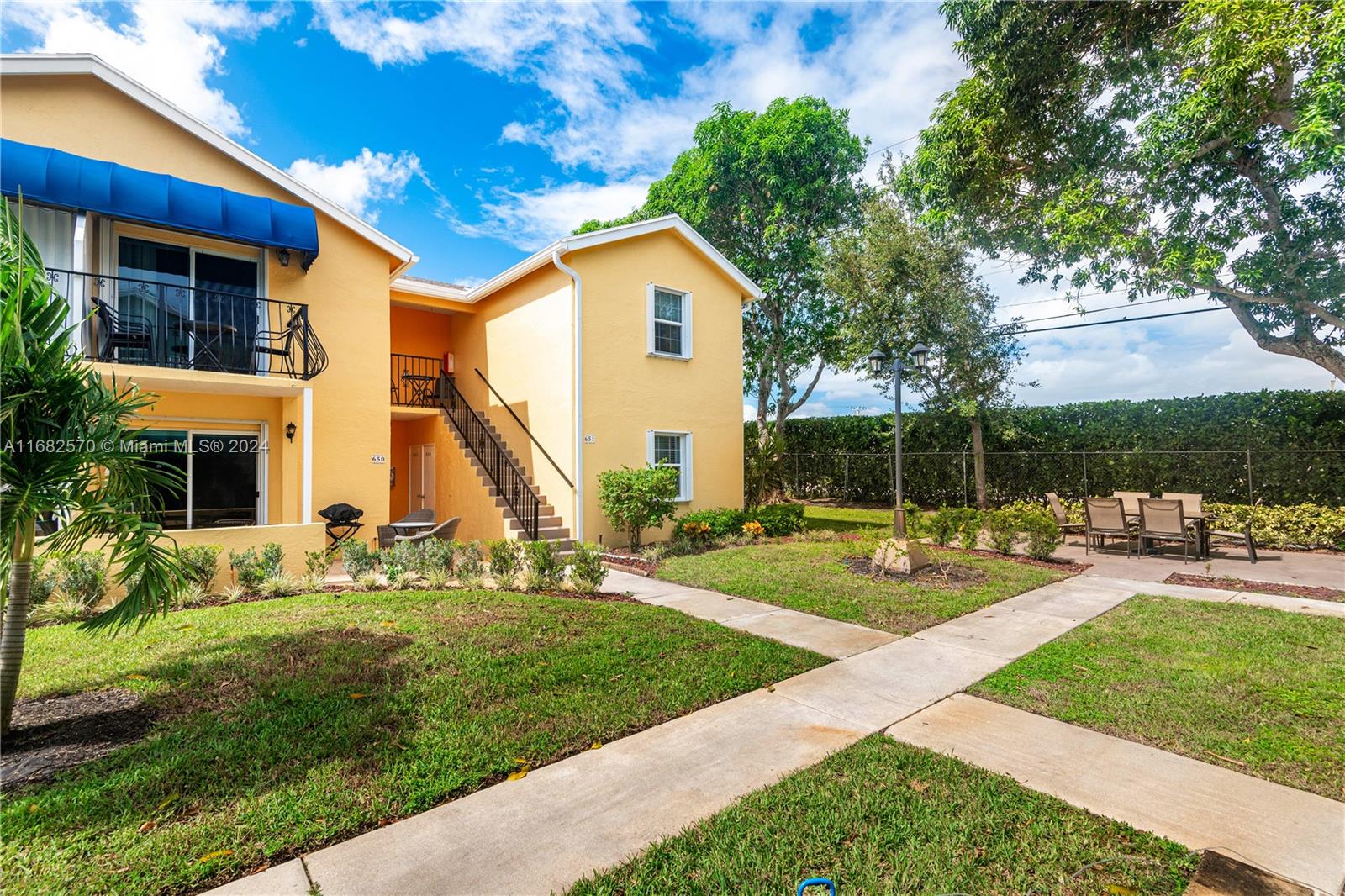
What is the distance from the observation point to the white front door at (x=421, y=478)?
14375mm

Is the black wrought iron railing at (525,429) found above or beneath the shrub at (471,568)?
above

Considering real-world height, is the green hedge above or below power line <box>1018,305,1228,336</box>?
below

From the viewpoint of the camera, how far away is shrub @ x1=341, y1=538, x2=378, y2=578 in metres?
8.26

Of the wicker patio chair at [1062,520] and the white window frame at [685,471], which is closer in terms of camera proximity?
the wicker patio chair at [1062,520]

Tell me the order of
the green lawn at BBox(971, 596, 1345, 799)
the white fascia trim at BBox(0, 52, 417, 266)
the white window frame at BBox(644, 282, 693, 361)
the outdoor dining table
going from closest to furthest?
1. the green lawn at BBox(971, 596, 1345, 799)
2. the white fascia trim at BBox(0, 52, 417, 266)
3. the outdoor dining table
4. the white window frame at BBox(644, 282, 693, 361)

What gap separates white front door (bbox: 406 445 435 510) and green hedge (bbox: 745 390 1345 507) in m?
8.38

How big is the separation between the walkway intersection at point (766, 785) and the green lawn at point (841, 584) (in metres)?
1.77

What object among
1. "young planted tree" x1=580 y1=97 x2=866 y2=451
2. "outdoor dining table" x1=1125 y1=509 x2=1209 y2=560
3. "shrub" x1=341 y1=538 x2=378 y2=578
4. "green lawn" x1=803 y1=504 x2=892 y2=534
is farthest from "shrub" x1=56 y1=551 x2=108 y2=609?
"outdoor dining table" x1=1125 y1=509 x2=1209 y2=560

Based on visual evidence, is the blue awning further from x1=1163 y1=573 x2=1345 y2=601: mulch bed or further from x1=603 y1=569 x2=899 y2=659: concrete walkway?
x1=1163 y1=573 x2=1345 y2=601: mulch bed

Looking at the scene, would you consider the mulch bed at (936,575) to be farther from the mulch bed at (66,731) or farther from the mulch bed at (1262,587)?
the mulch bed at (66,731)

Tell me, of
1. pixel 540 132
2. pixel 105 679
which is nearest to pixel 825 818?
pixel 105 679

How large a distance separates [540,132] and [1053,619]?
1343cm

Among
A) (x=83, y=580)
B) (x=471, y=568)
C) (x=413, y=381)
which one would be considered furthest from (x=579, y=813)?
(x=413, y=381)

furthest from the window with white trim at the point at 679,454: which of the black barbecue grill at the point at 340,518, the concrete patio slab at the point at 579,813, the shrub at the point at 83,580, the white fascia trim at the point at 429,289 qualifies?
the concrete patio slab at the point at 579,813
